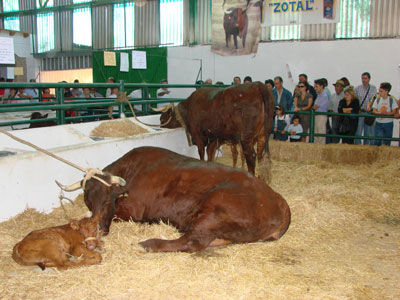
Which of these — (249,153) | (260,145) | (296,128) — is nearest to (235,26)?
(296,128)

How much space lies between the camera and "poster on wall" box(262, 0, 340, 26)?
1198cm

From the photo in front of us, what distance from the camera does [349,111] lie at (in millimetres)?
8242

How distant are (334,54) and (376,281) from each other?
33.5 feet

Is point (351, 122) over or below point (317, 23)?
below

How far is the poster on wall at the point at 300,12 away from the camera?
11984mm

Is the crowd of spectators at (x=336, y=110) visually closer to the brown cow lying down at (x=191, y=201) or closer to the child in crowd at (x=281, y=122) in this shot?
the child in crowd at (x=281, y=122)

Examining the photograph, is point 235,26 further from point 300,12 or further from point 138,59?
point 138,59

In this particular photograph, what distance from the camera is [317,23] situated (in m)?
12.2

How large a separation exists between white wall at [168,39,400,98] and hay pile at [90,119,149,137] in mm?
7780

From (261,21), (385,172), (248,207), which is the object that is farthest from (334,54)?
(248,207)

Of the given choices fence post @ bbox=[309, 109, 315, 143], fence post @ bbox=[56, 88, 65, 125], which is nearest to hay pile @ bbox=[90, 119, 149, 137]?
fence post @ bbox=[56, 88, 65, 125]

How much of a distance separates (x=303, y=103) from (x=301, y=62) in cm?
390

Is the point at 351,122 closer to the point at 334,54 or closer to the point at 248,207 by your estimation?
the point at 334,54

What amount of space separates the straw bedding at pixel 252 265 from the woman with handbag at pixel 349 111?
3.76m
